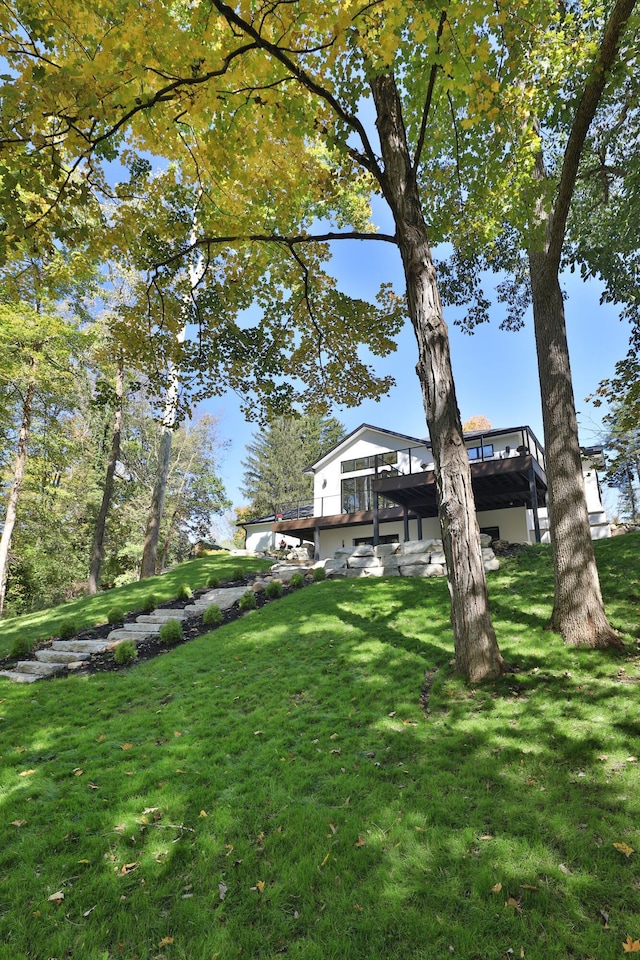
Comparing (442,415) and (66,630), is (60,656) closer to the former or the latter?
(66,630)

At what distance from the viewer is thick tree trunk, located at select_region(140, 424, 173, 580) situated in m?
16.2

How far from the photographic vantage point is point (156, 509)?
1642cm

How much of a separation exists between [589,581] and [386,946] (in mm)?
4762

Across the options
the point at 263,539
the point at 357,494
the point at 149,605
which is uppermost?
the point at 357,494

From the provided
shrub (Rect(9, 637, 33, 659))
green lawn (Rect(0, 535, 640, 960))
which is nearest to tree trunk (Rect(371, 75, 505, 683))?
green lawn (Rect(0, 535, 640, 960))

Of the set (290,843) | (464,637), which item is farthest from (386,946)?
(464,637)

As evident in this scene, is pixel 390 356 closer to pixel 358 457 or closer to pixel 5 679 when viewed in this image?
pixel 5 679

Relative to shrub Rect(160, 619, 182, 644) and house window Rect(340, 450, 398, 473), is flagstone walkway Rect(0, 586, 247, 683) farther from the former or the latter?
house window Rect(340, 450, 398, 473)

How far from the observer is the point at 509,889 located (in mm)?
2549

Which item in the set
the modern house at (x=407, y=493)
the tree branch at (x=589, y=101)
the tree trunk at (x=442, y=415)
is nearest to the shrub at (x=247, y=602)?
the tree trunk at (x=442, y=415)

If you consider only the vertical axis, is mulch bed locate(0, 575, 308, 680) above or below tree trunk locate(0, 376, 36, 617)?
below

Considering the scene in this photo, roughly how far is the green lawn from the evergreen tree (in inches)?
1372

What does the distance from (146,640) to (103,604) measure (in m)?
4.15

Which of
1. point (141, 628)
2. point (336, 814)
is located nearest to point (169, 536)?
point (141, 628)
